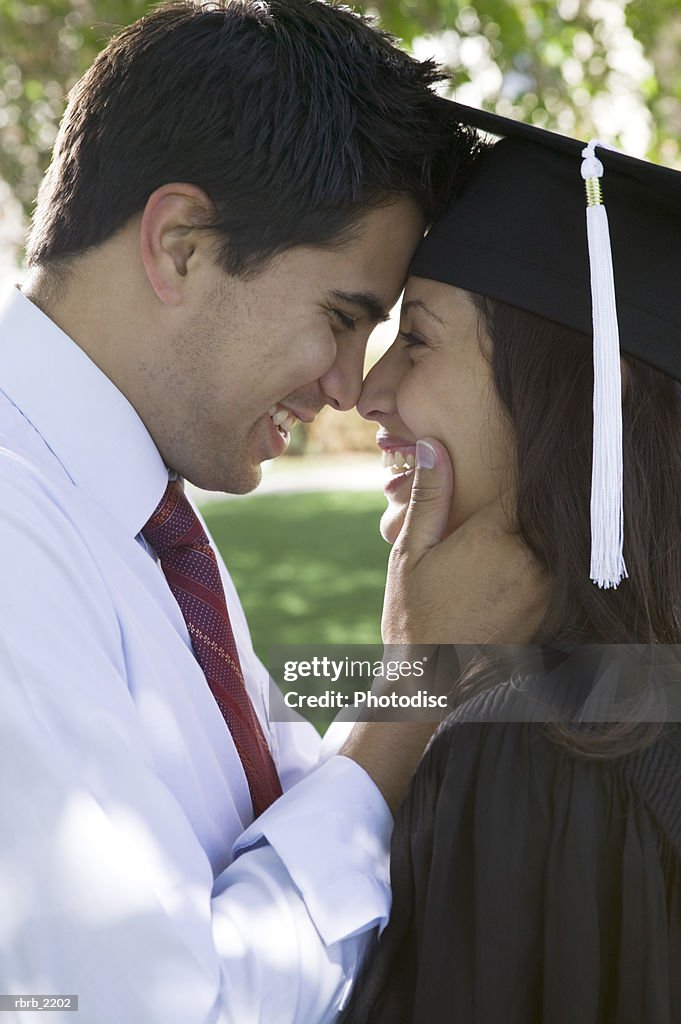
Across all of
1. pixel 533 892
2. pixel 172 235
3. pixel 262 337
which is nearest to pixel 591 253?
pixel 262 337

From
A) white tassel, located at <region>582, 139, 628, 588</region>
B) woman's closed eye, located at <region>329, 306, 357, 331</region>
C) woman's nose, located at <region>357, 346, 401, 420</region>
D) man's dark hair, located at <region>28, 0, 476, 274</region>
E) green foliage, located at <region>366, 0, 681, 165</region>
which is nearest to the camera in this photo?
white tassel, located at <region>582, 139, 628, 588</region>

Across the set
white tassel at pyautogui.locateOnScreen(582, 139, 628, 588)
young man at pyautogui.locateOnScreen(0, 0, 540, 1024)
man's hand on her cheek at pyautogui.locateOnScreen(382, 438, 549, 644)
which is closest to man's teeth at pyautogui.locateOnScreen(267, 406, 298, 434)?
young man at pyautogui.locateOnScreen(0, 0, 540, 1024)

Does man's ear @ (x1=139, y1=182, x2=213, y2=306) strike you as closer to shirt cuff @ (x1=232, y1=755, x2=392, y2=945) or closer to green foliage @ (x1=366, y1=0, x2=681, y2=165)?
shirt cuff @ (x1=232, y1=755, x2=392, y2=945)

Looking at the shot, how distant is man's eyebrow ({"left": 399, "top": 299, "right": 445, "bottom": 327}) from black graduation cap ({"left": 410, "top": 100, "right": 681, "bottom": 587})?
6cm

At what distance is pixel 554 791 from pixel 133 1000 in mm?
672

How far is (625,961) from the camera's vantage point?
1.65 metres

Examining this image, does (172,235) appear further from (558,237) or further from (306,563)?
(306,563)

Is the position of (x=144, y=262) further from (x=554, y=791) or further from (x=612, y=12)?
(x=612, y=12)

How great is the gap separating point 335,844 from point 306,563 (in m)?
6.53

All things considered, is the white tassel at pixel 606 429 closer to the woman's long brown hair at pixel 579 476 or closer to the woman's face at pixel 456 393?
the woman's long brown hair at pixel 579 476

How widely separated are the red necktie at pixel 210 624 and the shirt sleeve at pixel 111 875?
327 millimetres

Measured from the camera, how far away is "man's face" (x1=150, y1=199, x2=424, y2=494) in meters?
2.13

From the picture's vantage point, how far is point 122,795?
1479mm

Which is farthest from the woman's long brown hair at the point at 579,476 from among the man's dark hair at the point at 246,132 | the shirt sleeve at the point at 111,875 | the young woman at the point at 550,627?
the shirt sleeve at the point at 111,875
